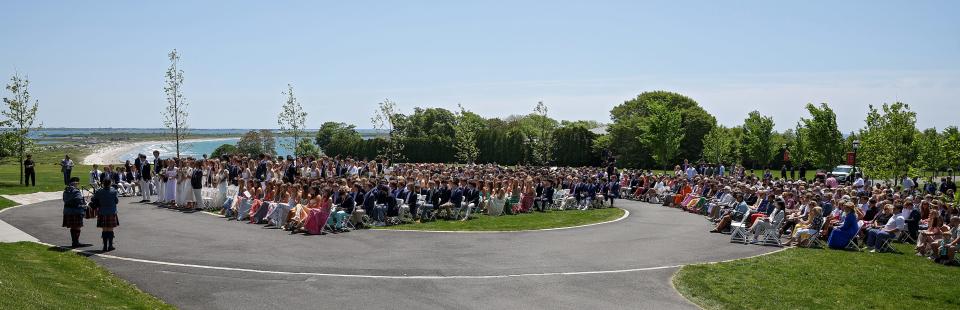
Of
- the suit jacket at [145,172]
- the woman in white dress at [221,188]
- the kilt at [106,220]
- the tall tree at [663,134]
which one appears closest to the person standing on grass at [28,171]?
the suit jacket at [145,172]

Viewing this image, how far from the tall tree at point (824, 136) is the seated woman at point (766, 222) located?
28646mm

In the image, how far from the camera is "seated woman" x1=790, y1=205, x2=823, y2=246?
59.3ft

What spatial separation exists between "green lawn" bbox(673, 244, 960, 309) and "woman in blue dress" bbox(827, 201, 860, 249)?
1137mm

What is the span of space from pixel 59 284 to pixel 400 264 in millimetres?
6335

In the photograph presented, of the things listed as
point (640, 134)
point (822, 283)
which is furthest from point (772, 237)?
point (640, 134)

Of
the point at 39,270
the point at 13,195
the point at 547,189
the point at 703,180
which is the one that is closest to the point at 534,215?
the point at 547,189

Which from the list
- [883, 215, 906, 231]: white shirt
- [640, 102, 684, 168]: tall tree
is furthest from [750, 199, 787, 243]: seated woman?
[640, 102, 684, 168]: tall tree

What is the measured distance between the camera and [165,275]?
44.3 feet

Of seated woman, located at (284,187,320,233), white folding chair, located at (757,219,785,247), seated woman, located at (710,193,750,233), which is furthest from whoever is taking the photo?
seated woman, located at (710,193,750,233)

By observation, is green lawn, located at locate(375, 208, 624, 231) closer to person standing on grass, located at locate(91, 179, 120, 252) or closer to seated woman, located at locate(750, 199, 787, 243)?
seated woman, located at locate(750, 199, 787, 243)

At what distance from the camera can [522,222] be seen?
22.6m

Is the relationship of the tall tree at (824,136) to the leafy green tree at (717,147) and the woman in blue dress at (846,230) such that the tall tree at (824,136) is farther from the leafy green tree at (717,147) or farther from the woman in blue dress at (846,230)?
the woman in blue dress at (846,230)

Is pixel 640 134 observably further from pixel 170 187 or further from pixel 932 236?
pixel 932 236

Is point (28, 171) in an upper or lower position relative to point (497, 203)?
upper
